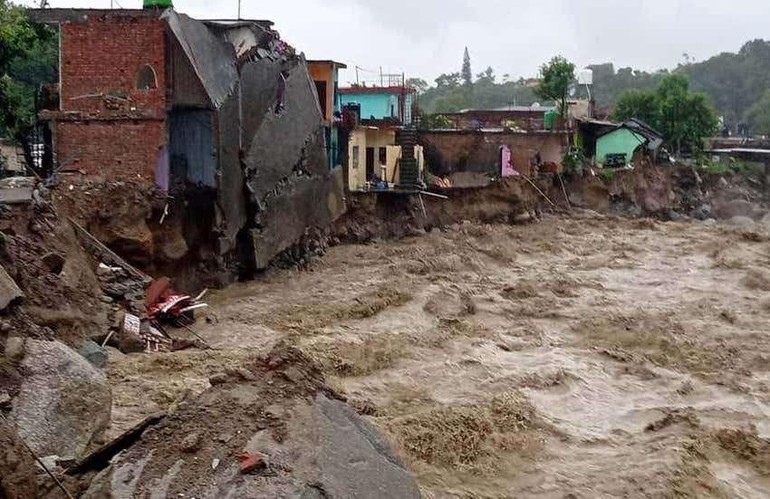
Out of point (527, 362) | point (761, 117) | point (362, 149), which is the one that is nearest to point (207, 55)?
point (527, 362)

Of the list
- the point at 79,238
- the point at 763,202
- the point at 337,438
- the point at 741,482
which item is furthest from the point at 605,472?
the point at 763,202

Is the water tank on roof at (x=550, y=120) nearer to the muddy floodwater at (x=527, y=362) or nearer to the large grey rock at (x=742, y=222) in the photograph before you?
the large grey rock at (x=742, y=222)

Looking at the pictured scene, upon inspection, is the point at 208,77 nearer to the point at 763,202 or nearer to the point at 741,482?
the point at 741,482

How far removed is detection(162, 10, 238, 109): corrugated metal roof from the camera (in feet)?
59.8

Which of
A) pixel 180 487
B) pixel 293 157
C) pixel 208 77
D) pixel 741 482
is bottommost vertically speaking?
pixel 741 482

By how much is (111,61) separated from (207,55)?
1.96 m

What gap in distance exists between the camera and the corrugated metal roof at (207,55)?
18.2 m

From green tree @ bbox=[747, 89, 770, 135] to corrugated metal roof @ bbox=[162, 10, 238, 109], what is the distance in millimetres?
62005

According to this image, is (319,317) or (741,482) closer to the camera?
(741,482)

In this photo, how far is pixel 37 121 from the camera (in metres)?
19.2

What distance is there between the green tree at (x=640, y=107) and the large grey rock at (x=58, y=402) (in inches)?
1712

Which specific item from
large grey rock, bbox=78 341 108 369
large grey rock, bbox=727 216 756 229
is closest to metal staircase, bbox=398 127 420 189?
large grey rock, bbox=727 216 756 229

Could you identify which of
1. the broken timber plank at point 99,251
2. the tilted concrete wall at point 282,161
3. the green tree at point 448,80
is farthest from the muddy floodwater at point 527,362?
the green tree at point 448,80

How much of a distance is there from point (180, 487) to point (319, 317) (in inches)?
480
